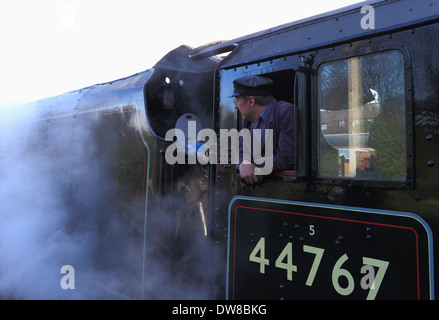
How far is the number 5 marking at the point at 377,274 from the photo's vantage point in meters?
1.57

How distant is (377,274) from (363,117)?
75 cm

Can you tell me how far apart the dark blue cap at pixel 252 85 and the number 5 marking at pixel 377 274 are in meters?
1.14

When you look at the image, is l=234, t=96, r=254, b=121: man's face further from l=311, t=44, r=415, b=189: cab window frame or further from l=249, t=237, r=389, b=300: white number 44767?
l=249, t=237, r=389, b=300: white number 44767

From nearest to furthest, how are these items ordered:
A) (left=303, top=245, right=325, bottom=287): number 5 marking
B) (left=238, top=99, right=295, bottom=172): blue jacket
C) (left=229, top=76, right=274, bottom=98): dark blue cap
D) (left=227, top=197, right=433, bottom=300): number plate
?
1. (left=227, top=197, right=433, bottom=300): number plate
2. (left=303, top=245, right=325, bottom=287): number 5 marking
3. (left=238, top=99, right=295, bottom=172): blue jacket
4. (left=229, top=76, right=274, bottom=98): dark blue cap

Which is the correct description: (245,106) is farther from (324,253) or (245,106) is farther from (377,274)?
(377,274)

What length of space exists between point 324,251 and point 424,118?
0.80 meters

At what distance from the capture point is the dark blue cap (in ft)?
6.89

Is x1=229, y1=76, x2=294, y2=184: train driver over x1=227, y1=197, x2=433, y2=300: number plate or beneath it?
over

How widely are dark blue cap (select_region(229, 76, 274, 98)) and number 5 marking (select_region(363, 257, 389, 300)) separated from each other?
3.73 ft

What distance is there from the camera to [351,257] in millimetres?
1664

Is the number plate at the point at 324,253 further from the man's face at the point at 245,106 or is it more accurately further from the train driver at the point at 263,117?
the man's face at the point at 245,106

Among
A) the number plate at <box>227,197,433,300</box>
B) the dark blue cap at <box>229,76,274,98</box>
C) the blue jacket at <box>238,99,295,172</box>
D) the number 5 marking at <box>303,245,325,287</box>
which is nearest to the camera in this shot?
the number plate at <box>227,197,433,300</box>

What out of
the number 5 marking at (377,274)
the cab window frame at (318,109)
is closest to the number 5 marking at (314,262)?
the number 5 marking at (377,274)

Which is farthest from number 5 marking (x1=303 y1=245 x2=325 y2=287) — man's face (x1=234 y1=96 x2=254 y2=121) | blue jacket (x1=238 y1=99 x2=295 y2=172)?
man's face (x1=234 y1=96 x2=254 y2=121)
